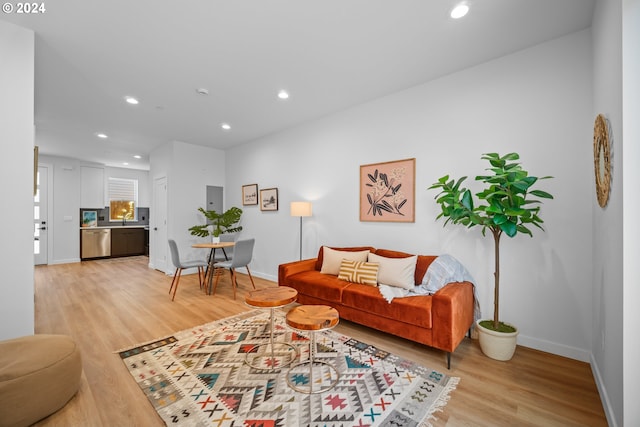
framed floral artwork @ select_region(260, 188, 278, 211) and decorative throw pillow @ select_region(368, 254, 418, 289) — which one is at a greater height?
framed floral artwork @ select_region(260, 188, 278, 211)

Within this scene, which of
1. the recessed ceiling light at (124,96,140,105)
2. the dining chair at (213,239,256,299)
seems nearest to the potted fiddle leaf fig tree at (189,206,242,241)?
the dining chair at (213,239,256,299)

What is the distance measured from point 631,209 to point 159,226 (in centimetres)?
706

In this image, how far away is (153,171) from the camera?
642 cm

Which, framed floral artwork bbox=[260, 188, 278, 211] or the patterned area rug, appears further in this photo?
framed floral artwork bbox=[260, 188, 278, 211]

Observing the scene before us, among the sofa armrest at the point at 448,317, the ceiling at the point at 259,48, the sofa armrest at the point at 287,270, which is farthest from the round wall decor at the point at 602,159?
the sofa armrest at the point at 287,270

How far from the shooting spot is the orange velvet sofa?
7.18 ft

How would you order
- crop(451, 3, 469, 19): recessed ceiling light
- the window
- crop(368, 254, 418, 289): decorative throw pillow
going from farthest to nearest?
1. the window
2. crop(368, 254, 418, 289): decorative throw pillow
3. crop(451, 3, 469, 19): recessed ceiling light

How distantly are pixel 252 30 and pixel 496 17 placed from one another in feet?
6.58

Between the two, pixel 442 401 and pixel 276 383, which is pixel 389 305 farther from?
pixel 276 383

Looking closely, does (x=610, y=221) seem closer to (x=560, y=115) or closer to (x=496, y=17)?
(x=560, y=115)

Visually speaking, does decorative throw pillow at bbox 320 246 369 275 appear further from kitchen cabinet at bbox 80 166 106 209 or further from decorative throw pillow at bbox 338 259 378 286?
kitchen cabinet at bbox 80 166 106 209

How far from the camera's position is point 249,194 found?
5691mm

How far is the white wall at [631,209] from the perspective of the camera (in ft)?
4.35

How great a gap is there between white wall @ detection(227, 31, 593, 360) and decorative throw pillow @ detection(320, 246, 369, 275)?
1.21 feet
